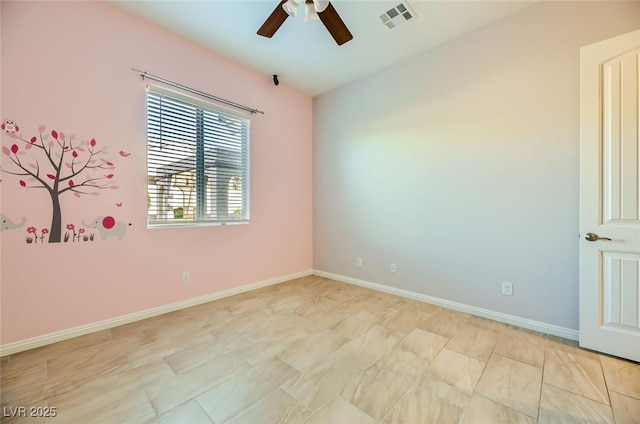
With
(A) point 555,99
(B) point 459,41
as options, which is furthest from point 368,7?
(A) point 555,99

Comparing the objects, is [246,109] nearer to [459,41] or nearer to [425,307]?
[459,41]

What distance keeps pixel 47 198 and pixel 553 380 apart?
3.96 metres

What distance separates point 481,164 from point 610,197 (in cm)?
95

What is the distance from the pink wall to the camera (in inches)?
75.5

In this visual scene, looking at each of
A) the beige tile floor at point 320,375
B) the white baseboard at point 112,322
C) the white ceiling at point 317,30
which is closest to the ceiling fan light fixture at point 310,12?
the white ceiling at point 317,30

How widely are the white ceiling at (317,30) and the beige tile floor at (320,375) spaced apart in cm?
297

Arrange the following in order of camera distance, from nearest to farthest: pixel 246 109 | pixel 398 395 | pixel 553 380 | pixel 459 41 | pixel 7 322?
pixel 398 395, pixel 553 380, pixel 7 322, pixel 459 41, pixel 246 109

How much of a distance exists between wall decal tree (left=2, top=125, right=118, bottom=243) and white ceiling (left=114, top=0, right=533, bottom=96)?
1.38 metres

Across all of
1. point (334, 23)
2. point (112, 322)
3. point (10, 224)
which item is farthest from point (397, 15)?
point (112, 322)

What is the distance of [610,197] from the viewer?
73.2 inches

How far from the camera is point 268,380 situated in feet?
5.27

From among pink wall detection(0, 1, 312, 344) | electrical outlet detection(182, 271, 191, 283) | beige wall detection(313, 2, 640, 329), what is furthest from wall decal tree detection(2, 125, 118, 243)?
beige wall detection(313, 2, 640, 329)

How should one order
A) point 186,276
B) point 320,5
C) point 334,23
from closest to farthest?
1. point 320,5
2. point 334,23
3. point 186,276

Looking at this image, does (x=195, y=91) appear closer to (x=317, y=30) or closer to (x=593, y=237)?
(x=317, y=30)
